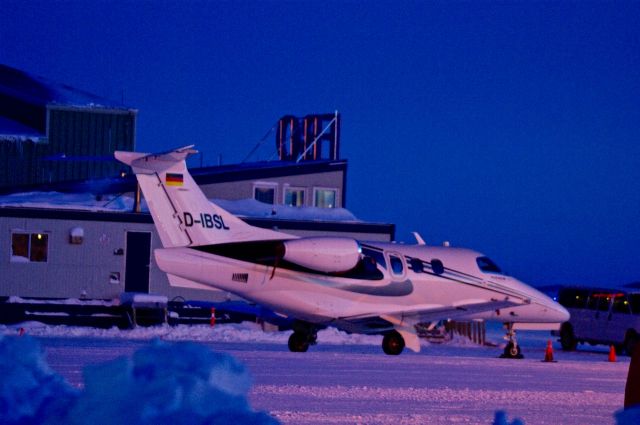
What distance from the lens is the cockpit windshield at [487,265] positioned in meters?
25.1

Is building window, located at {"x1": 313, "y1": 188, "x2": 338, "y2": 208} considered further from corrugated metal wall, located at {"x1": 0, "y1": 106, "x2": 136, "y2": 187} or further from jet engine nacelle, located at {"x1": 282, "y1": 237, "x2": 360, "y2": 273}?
jet engine nacelle, located at {"x1": 282, "y1": 237, "x2": 360, "y2": 273}

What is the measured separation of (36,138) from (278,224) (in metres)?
13.6

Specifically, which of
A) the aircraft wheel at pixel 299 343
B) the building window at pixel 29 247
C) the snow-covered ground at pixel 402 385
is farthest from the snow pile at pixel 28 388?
the building window at pixel 29 247

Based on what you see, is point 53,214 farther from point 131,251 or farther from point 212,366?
point 212,366

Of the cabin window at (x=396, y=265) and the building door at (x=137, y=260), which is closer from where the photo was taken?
the cabin window at (x=396, y=265)

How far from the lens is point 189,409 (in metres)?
3.88

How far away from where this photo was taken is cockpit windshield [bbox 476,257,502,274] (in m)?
25.1

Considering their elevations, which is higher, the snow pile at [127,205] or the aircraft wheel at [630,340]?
the snow pile at [127,205]

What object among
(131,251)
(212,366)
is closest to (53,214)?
(131,251)

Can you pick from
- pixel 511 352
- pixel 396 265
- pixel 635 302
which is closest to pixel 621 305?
pixel 635 302

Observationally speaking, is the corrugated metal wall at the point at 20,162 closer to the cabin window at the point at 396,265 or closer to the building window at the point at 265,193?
the building window at the point at 265,193

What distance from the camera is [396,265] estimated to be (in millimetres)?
23891

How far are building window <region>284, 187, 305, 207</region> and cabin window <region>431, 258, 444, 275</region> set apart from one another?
606 inches

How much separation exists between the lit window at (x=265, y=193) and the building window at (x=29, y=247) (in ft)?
27.7
